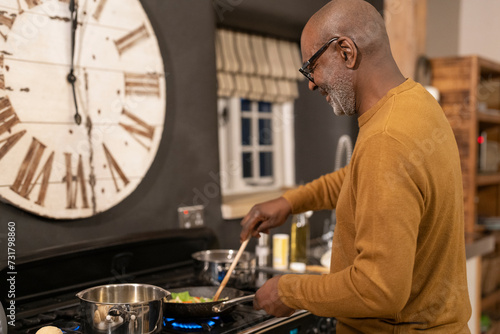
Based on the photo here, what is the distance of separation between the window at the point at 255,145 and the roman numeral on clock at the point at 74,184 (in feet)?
4.00

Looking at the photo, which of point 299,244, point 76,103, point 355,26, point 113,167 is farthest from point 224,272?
point 355,26

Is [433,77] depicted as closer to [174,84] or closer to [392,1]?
[392,1]

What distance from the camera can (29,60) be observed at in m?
1.81

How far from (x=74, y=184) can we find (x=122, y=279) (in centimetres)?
40

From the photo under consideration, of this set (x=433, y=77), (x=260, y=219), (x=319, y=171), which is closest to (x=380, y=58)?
(x=260, y=219)

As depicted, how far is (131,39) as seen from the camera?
84.7 inches

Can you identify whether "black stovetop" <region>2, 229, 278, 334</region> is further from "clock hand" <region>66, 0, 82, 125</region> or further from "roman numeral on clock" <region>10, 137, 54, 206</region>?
"clock hand" <region>66, 0, 82, 125</region>

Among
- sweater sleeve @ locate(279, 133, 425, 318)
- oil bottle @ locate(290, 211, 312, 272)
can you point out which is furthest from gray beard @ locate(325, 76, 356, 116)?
oil bottle @ locate(290, 211, 312, 272)

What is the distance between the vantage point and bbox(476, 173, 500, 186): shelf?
3.84 m

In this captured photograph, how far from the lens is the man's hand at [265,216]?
6.07 ft

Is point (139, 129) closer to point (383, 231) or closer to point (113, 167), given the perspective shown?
point (113, 167)

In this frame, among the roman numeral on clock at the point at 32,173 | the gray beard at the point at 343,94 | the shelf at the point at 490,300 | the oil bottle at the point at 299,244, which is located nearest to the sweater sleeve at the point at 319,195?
the gray beard at the point at 343,94

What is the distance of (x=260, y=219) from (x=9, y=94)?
913mm

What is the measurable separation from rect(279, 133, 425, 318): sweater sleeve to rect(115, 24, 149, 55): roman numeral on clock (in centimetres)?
122
